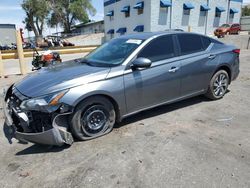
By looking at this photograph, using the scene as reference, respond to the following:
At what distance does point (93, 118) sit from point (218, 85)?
10.3 feet

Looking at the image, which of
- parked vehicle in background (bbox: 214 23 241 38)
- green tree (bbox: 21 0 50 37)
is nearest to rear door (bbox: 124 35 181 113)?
parked vehicle in background (bbox: 214 23 241 38)

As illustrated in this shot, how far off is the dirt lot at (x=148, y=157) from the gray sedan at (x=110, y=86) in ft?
0.93

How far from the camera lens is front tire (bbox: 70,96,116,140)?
3240 millimetres

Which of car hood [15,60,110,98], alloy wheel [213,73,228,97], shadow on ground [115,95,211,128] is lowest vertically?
shadow on ground [115,95,211,128]

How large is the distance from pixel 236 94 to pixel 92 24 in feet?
165

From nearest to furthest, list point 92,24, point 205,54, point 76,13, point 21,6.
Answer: point 205,54 → point 21,6 → point 76,13 → point 92,24

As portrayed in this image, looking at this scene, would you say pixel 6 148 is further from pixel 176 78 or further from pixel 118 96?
pixel 176 78

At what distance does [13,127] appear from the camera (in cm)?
319

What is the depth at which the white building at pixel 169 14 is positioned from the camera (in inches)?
1008

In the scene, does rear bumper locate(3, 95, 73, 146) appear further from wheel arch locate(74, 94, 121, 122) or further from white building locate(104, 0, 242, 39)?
white building locate(104, 0, 242, 39)

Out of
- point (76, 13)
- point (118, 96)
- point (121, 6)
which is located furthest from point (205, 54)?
point (76, 13)

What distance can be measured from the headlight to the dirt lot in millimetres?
665

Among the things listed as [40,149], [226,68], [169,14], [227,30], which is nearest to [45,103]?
[40,149]

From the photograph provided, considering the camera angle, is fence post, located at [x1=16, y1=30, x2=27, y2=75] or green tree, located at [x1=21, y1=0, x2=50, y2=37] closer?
fence post, located at [x1=16, y1=30, x2=27, y2=75]
